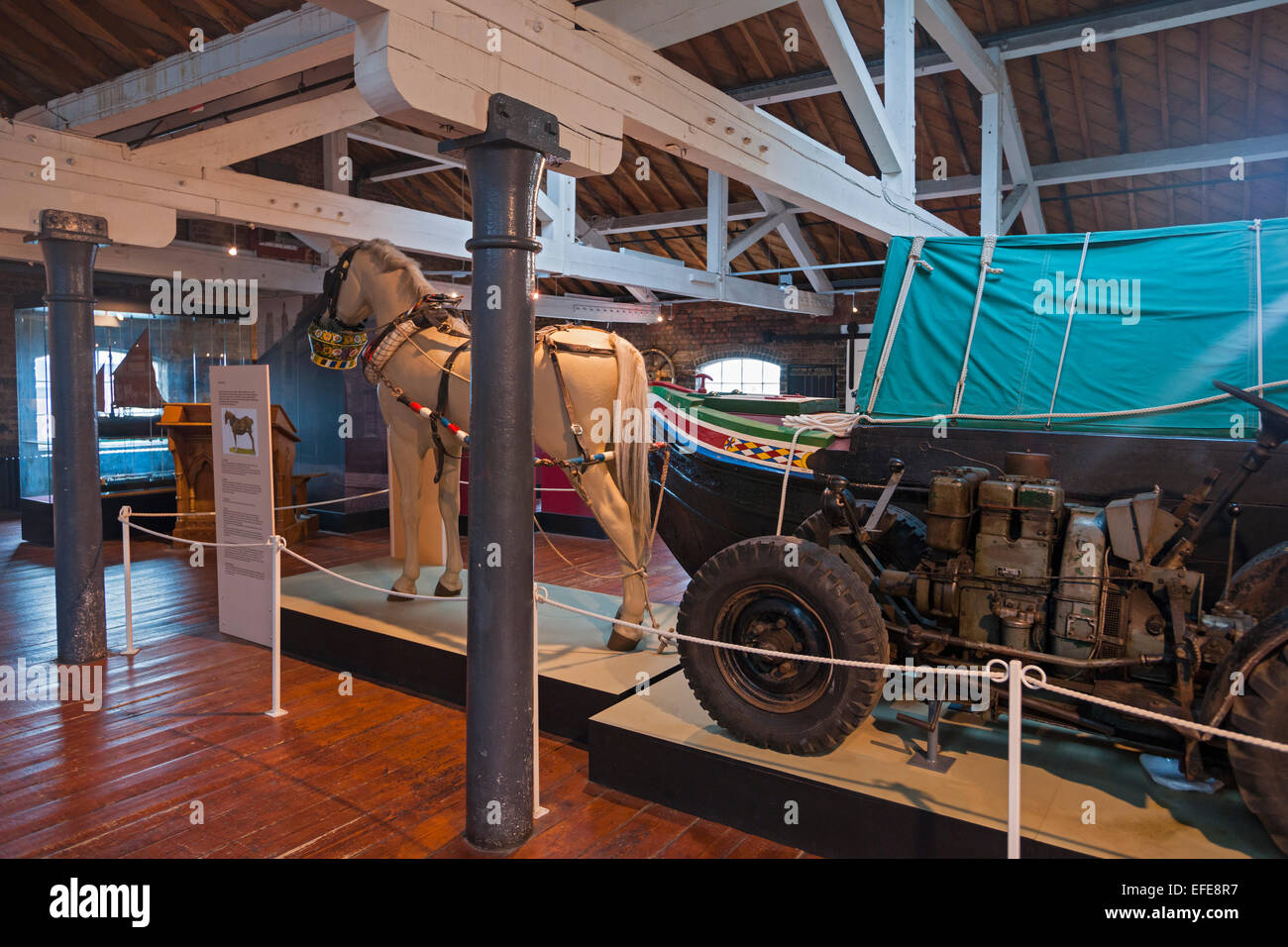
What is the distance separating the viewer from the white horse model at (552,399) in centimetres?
446

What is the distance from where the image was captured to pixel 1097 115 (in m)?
8.41

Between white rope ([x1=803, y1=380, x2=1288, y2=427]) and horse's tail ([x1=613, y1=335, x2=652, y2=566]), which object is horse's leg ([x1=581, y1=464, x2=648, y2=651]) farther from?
white rope ([x1=803, y1=380, x2=1288, y2=427])

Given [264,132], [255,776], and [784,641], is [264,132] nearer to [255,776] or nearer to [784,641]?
[255,776]

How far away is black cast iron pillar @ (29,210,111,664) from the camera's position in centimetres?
476

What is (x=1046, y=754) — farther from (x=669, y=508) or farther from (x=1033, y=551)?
(x=669, y=508)

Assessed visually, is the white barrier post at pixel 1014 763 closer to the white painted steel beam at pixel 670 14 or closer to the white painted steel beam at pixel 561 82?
the white painted steel beam at pixel 561 82

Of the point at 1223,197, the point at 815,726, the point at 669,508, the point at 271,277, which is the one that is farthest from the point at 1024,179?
the point at 271,277

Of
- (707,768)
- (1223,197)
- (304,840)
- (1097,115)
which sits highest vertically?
(1097,115)

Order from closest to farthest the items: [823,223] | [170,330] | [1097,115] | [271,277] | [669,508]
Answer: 1. [669,508]
2. [1097,115]
3. [271,277]
4. [170,330]
5. [823,223]

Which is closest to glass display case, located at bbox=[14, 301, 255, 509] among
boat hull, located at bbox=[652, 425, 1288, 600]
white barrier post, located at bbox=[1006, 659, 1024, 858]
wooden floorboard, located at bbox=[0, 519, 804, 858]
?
wooden floorboard, located at bbox=[0, 519, 804, 858]

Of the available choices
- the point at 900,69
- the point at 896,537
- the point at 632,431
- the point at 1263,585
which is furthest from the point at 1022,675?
the point at 900,69

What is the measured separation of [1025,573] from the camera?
3.01 metres

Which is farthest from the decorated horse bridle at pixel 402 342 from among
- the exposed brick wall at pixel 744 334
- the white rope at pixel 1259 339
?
the exposed brick wall at pixel 744 334

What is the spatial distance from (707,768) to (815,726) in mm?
468
